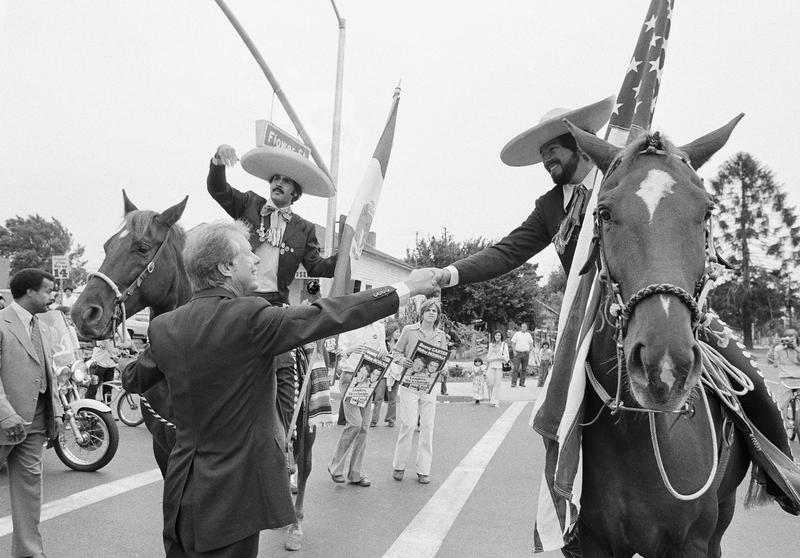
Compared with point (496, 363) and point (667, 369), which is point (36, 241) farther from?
point (667, 369)

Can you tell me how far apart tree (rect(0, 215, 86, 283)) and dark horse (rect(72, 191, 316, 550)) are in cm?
8651

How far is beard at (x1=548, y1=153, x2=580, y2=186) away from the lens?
11.4ft

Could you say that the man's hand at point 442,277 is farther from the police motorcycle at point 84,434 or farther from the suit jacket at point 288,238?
the police motorcycle at point 84,434

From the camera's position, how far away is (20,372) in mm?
4875

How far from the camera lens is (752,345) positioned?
208 feet

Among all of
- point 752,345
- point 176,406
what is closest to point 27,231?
point 752,345

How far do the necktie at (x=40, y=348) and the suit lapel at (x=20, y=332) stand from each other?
7cm

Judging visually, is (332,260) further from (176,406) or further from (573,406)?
(573,406)

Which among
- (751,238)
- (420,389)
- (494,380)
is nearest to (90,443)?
(420,389)

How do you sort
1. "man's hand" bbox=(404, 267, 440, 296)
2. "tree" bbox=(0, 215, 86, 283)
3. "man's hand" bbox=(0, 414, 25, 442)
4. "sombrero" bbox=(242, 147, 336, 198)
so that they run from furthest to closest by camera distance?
"tree" bbox=(0, 215, 86, 283), "sombrero" bbox=(242, 147, 336, 198), "man's hand" bbox=(0, 414, 25, 442), "man's hand" bbox=(404, 267, 440, 296)

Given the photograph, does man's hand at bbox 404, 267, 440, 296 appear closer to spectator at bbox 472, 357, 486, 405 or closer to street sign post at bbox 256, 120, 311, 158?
street sign post at bbox 256, 120, 311, 158

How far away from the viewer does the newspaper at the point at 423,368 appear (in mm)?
8039

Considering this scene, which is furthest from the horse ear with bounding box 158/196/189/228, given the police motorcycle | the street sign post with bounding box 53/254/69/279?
the street sign post with bounding box 53/254/69/279

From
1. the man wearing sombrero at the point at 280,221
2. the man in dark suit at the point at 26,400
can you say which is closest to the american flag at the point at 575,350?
the man wearing sombrero at the point at 280,221
